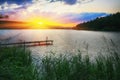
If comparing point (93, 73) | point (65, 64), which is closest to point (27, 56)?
point (65, 64)

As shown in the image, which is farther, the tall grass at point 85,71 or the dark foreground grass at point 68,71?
the tall grass at point 85,71

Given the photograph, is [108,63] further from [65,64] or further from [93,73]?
[65,64]

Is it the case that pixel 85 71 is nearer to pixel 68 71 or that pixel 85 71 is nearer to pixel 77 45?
pixel 68 71

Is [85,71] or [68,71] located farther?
[68,71]

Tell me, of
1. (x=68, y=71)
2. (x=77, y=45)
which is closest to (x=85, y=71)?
(x=68, y=71)

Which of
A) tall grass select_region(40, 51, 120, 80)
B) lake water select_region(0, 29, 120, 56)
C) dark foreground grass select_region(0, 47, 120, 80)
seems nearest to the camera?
dark foreground grass select_region(0, 47, 120, 80)

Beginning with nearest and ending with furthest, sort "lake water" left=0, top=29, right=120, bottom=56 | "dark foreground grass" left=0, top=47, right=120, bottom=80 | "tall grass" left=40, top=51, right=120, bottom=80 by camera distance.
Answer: "dark foreground grass" left=0, top=47, right=120, bottom=80 < "tall grass" left=40, top=51, right=120, bottom=80 < "lake water" left=0, top=29, right=120, bottom=56

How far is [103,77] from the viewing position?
18.3ft

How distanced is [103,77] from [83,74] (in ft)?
1.71

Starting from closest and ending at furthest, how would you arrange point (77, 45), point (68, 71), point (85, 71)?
point (85, 71) → point (68, 71) → point (77, 45)

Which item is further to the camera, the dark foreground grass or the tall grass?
the tall grass

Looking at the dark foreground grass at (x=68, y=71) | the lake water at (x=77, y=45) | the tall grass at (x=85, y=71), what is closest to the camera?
the dark foreground grass at (x=68, y=71)

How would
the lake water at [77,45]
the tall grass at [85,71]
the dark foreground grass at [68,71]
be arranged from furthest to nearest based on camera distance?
the lake water at [77,45]
the tall grass at [85,71]
the dark foreground grass at [68,71]

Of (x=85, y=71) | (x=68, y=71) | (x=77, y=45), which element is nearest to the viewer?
(x=85, y=71)
